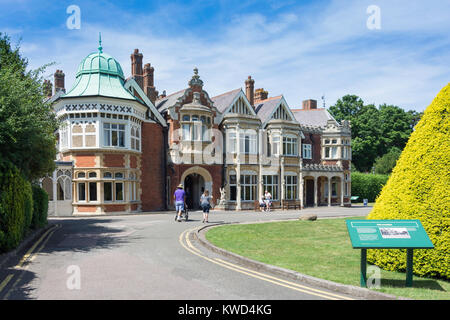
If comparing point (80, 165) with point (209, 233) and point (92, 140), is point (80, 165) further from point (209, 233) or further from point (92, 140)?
point (209, 233)

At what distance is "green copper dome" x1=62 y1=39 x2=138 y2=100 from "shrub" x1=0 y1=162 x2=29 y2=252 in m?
15.7

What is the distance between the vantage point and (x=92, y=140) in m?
26.7

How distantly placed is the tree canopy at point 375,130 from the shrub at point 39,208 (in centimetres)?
5133

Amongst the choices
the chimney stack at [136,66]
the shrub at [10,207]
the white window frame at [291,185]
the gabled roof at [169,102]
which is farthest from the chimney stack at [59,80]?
the shrub at [10,207]

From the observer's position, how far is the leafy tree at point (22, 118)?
11766 mm

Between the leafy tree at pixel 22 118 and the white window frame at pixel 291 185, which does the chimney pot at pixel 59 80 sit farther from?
the white window frame at pixel 291 185

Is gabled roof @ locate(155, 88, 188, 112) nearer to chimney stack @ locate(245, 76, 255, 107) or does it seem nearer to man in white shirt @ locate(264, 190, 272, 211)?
chimney stack @ locate(245, 76, 255, 107)

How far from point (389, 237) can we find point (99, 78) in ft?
83.0

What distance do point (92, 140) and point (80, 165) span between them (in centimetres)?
198

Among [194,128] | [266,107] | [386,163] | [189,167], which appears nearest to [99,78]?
[194,128]

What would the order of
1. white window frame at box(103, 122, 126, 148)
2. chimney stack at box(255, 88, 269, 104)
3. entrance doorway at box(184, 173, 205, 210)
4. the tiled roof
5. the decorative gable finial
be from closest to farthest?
white window frame at box(103, 122, 126, 148) < the decorative gable finial < entrance doorway at box(184, 173, 205, 210) < the tiled roof < chimney stack at box(255, 88, 269, 104)

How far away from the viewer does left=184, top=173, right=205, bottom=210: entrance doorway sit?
3362 cm

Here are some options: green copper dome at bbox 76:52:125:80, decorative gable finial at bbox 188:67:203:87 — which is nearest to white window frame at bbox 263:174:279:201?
decorative gable finial at bbox 188:67:203:87
